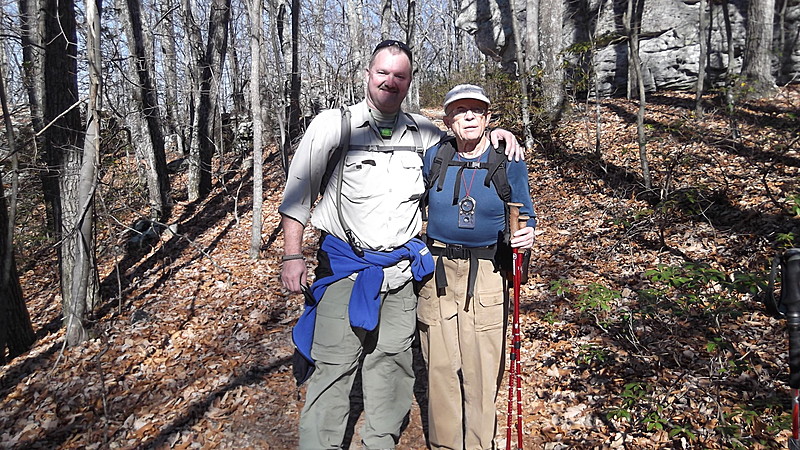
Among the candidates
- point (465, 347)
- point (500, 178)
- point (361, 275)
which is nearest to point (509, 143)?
point (500, 178)

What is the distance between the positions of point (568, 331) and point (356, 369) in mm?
3091

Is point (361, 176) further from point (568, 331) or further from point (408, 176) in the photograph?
point (568, 331)

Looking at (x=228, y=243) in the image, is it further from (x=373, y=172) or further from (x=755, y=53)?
(x=755, y=53)

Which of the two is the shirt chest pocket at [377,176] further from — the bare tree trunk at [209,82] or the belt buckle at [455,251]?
the bare tree trunk at [209,82]

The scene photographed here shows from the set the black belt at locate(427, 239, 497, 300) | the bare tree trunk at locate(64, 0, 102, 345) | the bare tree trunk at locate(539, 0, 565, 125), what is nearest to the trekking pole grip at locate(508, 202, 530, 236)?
the black belt at locate(427, 239, 497, 300)

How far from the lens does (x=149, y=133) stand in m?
10.9

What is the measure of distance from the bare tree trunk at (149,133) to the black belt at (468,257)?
335 inches

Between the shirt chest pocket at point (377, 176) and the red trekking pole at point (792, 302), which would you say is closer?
the red trekking pole at point (792, 302)

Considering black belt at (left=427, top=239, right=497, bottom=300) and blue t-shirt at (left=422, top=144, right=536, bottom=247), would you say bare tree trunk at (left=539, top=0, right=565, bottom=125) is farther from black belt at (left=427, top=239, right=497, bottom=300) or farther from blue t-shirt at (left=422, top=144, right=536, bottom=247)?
black belt at (left=427, top=239, right=497, bottom=300)

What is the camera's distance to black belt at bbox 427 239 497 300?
9.60 ft

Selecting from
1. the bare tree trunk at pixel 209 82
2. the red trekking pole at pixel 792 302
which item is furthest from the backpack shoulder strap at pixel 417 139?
the bare tree trunk at pixel 209 82

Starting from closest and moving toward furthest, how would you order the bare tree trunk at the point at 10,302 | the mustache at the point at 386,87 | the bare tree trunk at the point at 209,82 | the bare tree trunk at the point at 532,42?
the mustache at the point at 386,87 → the bare tree trunk at the point at 10,302 → the bare tree trunk at the point at 209,82 → the bare tree trunk at the point at 532,42

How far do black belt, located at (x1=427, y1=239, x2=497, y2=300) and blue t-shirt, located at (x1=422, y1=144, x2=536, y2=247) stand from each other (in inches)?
1.3

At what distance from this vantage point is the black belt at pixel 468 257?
2926mm
